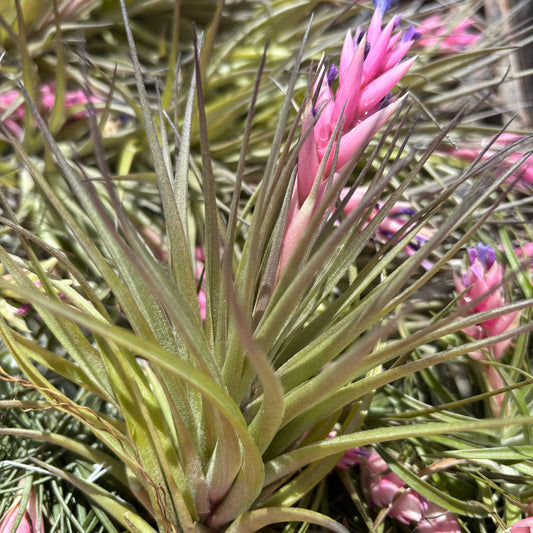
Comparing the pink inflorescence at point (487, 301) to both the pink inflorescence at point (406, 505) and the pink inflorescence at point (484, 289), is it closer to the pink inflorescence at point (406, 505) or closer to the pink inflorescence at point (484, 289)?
the pink inflorescence at point (484, 289)

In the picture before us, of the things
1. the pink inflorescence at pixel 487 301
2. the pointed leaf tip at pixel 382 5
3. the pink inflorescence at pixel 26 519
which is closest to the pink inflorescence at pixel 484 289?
the pink inflorescence at pixel 487 301

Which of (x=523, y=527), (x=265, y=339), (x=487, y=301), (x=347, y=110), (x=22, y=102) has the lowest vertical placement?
(x=523, y=527)

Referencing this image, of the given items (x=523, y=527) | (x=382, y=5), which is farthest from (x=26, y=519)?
(x=382, y=5)

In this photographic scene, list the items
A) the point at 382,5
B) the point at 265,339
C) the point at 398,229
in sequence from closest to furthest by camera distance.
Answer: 1. the point at 265,339
2. the point at 382,5
3. the point at 398,229

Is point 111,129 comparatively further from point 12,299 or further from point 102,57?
point 12,299

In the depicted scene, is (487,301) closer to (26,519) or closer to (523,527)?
(523,527)

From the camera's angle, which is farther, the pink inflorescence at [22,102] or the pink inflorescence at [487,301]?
the pink inflorescence at [22,102]

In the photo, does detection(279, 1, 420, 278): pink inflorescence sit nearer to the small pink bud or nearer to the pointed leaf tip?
the pointed leaf tip

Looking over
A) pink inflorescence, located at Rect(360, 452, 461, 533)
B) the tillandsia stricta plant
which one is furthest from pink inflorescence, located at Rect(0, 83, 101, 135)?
pink inflorescence, located at Rect(360, 452, 461, 533)

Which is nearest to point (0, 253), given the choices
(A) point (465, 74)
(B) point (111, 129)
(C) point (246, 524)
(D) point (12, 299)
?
(D) point (12, 299)

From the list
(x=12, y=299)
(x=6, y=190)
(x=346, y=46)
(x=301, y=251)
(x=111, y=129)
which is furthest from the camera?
(x=111, y=129)

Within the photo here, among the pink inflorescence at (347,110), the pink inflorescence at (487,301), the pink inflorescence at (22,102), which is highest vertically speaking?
the pink inflorescence at (22,102)
